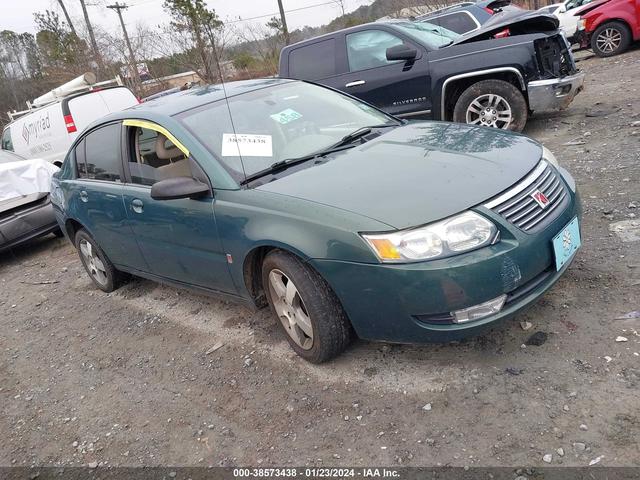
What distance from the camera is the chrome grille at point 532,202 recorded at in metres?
2.52

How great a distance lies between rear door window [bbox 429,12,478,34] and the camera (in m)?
9.77

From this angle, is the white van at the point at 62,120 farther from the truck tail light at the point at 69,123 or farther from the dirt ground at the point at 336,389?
the dirt ground at the point at 336,389

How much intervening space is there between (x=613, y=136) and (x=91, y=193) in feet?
17.8

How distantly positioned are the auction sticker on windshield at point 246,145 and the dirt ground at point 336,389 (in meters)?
1.20

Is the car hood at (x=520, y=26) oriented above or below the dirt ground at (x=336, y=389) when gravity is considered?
above

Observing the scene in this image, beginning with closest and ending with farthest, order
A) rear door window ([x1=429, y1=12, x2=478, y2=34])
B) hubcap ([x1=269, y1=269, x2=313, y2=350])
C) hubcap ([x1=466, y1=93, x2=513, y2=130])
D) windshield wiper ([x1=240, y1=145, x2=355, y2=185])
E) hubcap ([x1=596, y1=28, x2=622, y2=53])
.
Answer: hubcap ([x1=269, y1=269, x2=313, y2=350]) → windshield wiper ([x1=240, y1=145, x2=355, y2=185]) → hubcap ([x1=466, y1=93, x2=513, y2=130]) → rear door window ([x1=429, y1=12, x2=478, y2=34]) → hubcap ([x1=596, y1=28, x2=622, y2=53])

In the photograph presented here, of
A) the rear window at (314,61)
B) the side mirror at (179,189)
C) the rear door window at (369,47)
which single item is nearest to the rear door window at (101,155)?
the side mirror at (179,189)

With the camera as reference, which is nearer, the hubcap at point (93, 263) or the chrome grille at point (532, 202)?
the chrome grille at point (532, 202)

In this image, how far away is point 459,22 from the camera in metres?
9.86

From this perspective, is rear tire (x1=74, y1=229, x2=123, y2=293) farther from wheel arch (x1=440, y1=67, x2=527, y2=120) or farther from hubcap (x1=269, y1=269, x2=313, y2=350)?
wheel arch (x1=440, y1=67, x2=527, y2=120)

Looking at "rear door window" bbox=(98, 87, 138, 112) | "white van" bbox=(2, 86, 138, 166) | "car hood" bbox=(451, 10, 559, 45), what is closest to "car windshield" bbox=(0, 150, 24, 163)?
"white van" bbox=(2, 86, 138, 166)

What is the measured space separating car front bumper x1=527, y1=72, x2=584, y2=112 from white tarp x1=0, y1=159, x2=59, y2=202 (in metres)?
6.11

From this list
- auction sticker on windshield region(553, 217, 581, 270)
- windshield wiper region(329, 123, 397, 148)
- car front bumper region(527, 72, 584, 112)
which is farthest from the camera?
car front bumper region(527, 72, 584, 112)

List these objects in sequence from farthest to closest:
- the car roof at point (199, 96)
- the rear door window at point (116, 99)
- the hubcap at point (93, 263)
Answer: the rear door window at point (116, 99) → the hubcap at point (93, 263) → the car roof at point (199, 96)
